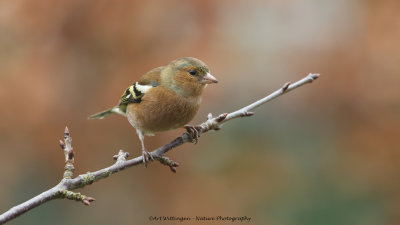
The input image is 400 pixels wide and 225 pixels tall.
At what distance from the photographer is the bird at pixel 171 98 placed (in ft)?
17.2

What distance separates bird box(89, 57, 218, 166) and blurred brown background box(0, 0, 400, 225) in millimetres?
1559

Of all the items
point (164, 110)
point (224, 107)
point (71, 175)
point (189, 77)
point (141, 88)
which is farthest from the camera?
point (224, 107)

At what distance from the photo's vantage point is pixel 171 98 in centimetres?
534

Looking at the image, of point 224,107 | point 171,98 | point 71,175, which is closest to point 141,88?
point 171,98

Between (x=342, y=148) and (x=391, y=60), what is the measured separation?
172cm

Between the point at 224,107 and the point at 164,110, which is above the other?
the point at 164,110

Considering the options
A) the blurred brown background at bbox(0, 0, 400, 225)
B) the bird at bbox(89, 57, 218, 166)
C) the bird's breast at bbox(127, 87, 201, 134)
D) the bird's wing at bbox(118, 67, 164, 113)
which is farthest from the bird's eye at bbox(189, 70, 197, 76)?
the blurred brown background at bbox(0, 0, 400, 225)

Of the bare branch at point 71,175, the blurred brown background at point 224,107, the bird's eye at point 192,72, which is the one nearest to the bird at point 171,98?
the bird's eye at point 192,72

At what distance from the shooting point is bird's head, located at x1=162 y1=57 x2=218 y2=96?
5.39 metres

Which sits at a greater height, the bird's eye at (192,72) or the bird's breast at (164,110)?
the bird's eye at (192,72)

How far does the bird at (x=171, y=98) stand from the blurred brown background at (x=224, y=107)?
156cm

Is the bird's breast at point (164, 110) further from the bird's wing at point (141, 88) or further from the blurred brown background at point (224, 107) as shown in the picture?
the blurred brown background at point (224, 107)

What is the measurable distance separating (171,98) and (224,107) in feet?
7.12

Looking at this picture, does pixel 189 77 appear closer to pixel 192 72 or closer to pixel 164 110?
pixel 192 72
